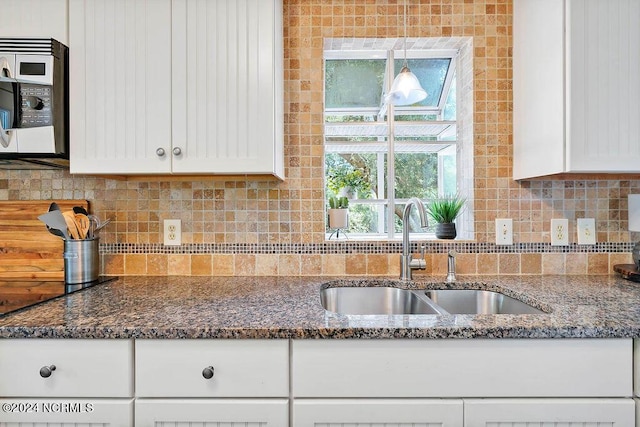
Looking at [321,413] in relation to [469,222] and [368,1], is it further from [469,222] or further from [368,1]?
[368,1]

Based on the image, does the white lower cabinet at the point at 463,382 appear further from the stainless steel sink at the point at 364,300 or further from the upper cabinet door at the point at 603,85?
the upper cabinet door at the point at 603,85

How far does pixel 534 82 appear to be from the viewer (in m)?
1.48

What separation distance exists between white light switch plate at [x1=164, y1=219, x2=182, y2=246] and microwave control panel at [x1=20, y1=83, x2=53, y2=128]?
23.4 inches

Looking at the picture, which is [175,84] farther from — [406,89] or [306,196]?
[406,89]

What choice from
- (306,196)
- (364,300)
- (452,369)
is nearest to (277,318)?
(452,369)

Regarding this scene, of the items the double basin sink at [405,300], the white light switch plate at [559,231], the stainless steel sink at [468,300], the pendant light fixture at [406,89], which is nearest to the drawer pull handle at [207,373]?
the double basin sink at [405,300]

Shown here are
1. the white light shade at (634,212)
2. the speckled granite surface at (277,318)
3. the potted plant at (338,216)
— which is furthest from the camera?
the potted plant at (338,216)

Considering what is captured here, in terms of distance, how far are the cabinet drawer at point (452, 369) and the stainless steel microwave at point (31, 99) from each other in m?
1.21

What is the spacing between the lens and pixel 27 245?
1.62 metres

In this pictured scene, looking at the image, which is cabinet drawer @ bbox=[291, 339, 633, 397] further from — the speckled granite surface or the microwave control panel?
the microwave control panel

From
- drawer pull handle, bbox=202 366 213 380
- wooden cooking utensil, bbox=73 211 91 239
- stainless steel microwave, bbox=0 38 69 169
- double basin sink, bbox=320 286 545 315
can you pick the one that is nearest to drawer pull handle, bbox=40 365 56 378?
drawer pull handle, bbox=202 366 213 380

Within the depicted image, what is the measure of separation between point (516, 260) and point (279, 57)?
4.61 ft

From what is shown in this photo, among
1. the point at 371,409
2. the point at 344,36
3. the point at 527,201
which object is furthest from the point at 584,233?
the point at 344,36

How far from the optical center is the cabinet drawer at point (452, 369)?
99 centimetres
